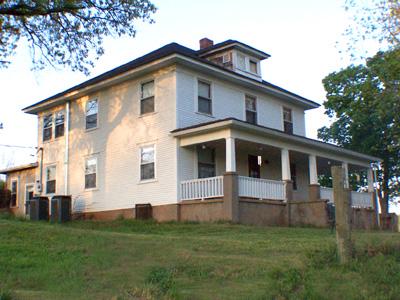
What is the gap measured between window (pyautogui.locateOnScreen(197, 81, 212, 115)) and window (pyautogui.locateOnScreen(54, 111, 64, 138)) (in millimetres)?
8189

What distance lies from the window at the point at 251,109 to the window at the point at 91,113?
685 centimetres

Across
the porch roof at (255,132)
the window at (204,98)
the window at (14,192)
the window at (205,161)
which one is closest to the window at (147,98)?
the window at (204,98)

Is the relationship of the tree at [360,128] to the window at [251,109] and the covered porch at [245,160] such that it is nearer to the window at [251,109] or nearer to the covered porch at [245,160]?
the covered porch at [245,160]

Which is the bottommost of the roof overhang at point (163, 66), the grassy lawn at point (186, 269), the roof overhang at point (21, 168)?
the grassy lawn at point (186, 269)

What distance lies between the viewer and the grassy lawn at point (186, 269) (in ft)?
25.0

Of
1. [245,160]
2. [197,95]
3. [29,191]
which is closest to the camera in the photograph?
[197,95]

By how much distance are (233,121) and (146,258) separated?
899 cm

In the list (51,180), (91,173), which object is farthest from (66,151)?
(91,173)

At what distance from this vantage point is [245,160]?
23500 mm

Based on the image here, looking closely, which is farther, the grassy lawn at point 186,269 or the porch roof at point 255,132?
the porch roof at point 255,132

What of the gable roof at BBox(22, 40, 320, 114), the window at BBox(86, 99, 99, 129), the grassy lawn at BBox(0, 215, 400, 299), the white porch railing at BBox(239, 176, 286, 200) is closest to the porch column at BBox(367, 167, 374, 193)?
the gable roof at BBox(22, 40, 320, 114)

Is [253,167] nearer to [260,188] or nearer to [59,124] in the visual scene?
[260,188]

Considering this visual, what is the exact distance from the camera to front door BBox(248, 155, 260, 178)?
23.8 m

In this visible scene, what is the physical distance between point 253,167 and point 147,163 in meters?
5.21
